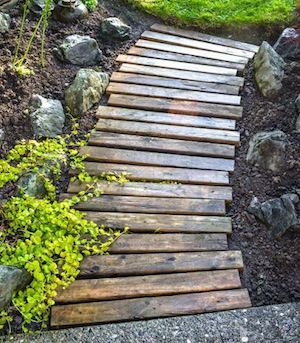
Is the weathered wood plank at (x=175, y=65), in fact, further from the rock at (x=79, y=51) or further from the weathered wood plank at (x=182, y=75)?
the rock at (x=79, y=51)

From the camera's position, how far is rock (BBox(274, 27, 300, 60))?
4757 millimetres

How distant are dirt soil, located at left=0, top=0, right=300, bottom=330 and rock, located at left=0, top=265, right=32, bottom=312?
78cm

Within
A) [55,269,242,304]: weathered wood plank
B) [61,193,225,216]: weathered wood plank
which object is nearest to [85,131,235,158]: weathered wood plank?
[61,193,225,216]: weathered wood plank

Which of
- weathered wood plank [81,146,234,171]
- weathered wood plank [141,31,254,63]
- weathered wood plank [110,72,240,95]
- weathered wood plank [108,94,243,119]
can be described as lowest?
weathered wood plank [81,146,234,171]

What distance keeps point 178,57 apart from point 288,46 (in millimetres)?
1138

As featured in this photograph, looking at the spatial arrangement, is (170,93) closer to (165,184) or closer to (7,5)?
(165,184)

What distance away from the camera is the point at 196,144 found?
397cm

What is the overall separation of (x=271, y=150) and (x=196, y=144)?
630mm

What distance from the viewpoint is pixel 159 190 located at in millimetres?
3521

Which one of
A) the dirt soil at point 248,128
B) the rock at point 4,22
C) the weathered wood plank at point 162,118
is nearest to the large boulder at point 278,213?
the dirt soil at point 248,128

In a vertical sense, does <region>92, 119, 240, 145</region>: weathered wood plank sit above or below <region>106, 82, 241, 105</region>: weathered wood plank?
below

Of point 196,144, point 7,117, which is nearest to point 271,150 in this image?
point 196,144

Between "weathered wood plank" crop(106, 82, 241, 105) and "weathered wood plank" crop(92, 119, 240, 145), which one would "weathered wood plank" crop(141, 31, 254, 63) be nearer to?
"weathered wood plank" crop(106, 82, 241, 105)

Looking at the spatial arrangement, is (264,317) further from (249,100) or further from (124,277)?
(249,100)
